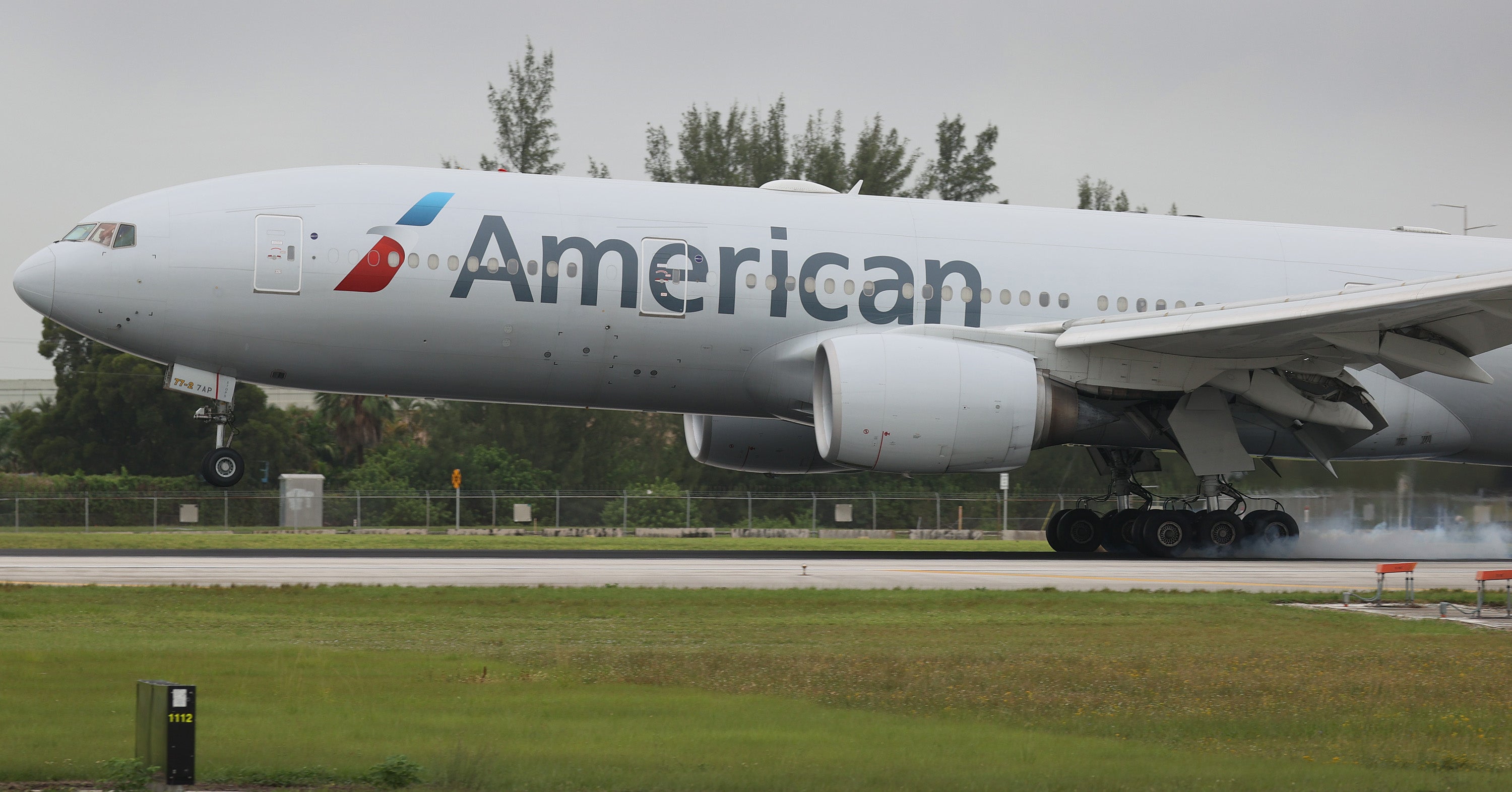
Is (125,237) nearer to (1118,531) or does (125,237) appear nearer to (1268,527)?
(1118,531)

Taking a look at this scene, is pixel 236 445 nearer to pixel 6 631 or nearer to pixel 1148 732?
pixel 6 631

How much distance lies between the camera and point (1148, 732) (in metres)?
7.15

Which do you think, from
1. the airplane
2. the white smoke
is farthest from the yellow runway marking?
the white smoke

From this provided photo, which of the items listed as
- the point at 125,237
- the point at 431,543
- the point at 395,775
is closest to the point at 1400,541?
the point at 431,543

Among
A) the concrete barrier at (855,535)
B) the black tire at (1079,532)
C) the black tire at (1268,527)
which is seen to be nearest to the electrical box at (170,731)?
the black tire at (1268,527)

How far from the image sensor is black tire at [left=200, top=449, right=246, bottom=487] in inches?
675

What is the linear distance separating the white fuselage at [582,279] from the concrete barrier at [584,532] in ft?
29.9

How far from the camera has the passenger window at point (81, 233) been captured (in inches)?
673

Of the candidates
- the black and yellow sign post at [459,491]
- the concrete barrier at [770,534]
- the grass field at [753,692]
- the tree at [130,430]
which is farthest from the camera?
the tree at [130,430]

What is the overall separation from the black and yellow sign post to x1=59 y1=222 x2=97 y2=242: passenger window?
12.8m

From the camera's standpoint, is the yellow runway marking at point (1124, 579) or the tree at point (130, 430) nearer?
the yellow runway marking at point (1124, 579)

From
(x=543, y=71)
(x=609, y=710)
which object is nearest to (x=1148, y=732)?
(x=609, y=710)

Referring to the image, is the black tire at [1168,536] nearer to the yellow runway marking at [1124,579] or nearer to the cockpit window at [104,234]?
the yellow runway marking at [1124,579]

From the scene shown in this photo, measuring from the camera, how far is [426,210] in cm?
1766
